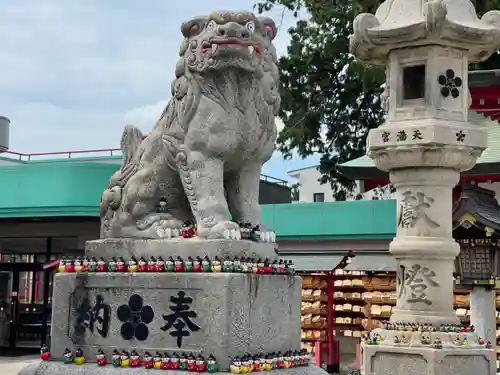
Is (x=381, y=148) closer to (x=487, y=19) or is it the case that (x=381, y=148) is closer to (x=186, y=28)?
(x=487, y=19)

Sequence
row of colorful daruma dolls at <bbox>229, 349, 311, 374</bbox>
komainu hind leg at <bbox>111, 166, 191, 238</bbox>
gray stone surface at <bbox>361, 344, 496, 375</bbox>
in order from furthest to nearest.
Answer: gray stone surface at <bbox>361, 344, 496, 375</bbox>
komainu hind leg at <bbox>111, 166, 191, 238</bbox>
row of colorful daruma dolls at <bbox>229, 349, 311, 374</bbox>

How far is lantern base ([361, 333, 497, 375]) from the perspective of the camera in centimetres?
983

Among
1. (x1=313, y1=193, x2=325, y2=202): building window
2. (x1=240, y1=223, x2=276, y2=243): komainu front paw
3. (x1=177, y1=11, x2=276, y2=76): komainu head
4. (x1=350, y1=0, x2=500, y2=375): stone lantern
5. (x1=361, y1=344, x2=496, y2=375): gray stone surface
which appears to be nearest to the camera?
(x1=177, y1=11, x2=276, y2=76): komainu head

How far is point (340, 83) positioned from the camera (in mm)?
20922

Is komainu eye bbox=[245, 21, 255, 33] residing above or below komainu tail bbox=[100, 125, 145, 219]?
above

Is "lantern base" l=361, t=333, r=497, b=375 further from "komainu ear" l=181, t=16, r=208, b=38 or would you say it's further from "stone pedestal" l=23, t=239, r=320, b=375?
"komainu ear" l=181, t=16, r=208, b=38

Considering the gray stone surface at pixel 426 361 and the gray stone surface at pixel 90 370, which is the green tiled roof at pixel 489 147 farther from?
the gray stone surface at pixel 90 370

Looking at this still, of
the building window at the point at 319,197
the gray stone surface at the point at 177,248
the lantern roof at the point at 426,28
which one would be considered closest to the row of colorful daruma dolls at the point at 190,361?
the gray stone surface at the point at 177,248

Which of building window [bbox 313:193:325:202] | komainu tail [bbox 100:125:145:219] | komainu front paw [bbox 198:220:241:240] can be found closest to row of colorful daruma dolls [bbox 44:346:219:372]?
komainu front paw [bbox 198:220:241:240]

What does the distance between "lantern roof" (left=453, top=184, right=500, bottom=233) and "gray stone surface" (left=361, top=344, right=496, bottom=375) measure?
2337 mm

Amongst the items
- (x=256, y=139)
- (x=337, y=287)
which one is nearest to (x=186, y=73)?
(x=256, y=139)

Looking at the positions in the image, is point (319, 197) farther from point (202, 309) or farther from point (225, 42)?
point (202, 309)

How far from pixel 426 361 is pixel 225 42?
579 cm

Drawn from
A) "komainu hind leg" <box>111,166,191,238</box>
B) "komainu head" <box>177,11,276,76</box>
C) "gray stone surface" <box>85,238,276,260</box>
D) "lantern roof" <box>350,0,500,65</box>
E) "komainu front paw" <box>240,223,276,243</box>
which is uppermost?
"lantern roof" <box>350,0,500,65</box>
